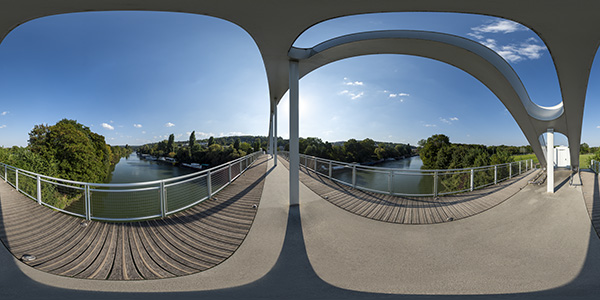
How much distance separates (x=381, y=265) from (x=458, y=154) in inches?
901


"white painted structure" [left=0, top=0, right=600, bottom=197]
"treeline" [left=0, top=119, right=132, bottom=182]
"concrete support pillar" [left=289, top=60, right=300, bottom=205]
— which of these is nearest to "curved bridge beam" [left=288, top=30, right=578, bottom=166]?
"white painted structure" [left=0, top=0, right=600, bottom=197]

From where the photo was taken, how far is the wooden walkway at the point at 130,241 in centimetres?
200

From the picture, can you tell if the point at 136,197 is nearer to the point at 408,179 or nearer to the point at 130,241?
the point at 130,241

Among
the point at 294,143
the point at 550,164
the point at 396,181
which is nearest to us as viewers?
the point at 294,143

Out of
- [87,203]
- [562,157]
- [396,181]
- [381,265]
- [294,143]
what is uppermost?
[294,143]

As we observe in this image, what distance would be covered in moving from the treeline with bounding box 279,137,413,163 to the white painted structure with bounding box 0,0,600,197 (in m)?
17.7

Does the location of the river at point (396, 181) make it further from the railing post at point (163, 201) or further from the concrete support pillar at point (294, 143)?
the railing post at point (163, 201)

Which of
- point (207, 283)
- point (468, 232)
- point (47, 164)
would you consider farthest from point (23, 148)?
point (468, 232)

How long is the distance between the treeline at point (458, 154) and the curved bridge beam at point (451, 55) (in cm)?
1643

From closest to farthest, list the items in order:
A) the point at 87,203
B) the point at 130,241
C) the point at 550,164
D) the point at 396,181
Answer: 1. the point at 130,241
2. the point at 87,203
3. the point at 396,181
4. the point at 550,164

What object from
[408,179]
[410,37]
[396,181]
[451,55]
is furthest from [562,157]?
[410,37]

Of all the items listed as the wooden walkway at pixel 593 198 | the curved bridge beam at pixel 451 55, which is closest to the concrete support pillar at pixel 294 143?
the curved bridge beam at pixel 451 55

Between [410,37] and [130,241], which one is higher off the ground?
[410,37]

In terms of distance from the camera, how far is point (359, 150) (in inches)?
947
